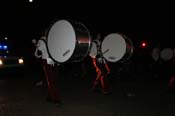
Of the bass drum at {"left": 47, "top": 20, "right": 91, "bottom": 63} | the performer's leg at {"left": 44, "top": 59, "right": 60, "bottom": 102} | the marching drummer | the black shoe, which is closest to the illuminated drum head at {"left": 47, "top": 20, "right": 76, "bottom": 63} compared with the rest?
the bass drum at {"left": 47, "top": 20, "right": 91, "bottom": 63}

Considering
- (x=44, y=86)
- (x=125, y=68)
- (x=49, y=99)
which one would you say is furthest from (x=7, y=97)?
(x=125, y=68)

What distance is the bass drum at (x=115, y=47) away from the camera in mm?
12281

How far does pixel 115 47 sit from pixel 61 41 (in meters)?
5.14

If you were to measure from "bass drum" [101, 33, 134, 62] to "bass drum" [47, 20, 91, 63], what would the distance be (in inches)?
178

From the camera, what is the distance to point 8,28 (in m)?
37.6

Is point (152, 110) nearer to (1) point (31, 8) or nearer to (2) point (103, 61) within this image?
(2) point (103, 61)

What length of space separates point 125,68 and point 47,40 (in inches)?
356

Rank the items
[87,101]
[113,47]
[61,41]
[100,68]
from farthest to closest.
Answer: [113,47]
[100,68]
[87,101]
[61,41]

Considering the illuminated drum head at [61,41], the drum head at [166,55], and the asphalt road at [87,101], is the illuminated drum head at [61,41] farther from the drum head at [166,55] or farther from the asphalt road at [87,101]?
the drum head at [166,55]

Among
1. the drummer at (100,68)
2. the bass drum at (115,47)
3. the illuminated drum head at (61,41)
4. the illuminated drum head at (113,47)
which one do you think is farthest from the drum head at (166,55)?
the illuminated drum head at (61,41)

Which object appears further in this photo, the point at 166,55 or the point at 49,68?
the point at 166,55

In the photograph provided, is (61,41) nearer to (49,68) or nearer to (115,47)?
(49,68)

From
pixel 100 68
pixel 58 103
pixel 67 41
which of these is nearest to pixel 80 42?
pixel 67 41

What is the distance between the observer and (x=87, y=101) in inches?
356
